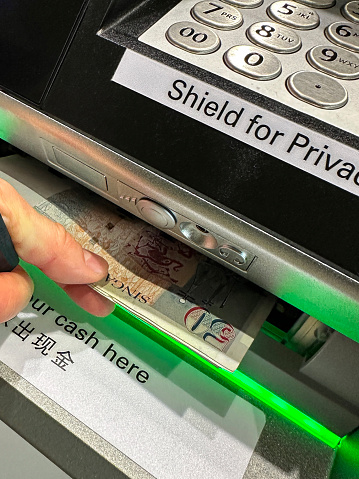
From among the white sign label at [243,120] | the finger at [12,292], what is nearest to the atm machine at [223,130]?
the white sign label at [243,120]

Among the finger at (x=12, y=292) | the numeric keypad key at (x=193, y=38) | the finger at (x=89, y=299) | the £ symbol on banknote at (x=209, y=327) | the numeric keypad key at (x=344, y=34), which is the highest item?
the numeric keypad key at (x=344, y=34)

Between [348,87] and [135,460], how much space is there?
1.62 feet

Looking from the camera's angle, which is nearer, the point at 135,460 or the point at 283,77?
the point at 283,77

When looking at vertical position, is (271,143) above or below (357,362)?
above

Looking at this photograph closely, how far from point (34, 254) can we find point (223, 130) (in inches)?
9.5

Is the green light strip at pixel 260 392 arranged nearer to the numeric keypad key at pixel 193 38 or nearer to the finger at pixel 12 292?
the finger at pixel 12 292

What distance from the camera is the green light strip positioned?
55 cm

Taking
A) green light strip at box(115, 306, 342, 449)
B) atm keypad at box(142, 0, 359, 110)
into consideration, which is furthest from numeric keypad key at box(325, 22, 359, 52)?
green light strip at box(115, 306, 342, 449)

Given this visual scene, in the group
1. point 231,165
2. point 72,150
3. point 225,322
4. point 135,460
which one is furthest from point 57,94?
point 135,460

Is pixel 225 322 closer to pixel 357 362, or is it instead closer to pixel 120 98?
pixel 357 362

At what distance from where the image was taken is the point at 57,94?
43 cm

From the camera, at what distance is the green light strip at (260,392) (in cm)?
55

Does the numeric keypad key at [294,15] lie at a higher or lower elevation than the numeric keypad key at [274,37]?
higher

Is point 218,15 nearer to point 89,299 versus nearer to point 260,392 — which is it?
point 89,299
